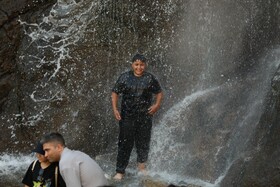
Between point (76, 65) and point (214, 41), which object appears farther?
point (214, 41)

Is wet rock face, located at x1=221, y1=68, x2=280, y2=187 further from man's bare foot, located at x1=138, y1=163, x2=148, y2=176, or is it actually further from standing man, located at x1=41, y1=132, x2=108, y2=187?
standing man, located at x1=41, y1=132, x2=108, y2=187

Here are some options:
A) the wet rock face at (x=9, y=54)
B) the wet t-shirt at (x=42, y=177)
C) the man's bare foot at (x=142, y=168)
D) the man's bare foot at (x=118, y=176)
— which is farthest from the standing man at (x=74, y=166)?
the wet rock face at (x=9, y=54)

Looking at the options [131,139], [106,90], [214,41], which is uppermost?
[214,41]

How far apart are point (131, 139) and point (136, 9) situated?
3.30m

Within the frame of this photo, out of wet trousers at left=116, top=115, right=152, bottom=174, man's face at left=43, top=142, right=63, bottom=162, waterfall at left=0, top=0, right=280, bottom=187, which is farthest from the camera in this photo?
waterfall at left=0, top=0, right=280, bottom=187

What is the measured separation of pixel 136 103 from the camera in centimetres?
677

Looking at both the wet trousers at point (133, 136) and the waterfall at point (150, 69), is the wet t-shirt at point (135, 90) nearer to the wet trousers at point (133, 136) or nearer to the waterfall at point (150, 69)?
the wet trousers at point (133, 136)

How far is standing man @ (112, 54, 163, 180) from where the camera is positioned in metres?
6.75

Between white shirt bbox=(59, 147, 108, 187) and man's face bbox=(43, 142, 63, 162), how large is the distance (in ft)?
0.34

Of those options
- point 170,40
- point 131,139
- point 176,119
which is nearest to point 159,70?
point 170,40

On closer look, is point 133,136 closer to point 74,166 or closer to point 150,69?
point 150,69

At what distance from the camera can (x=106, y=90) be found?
29.9 feet

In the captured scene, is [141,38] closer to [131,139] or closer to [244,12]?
[244,12]

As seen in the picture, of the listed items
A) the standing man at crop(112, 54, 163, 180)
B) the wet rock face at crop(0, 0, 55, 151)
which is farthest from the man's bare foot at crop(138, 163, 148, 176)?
the wet rock face at crop(0, 0, 55, 151)
